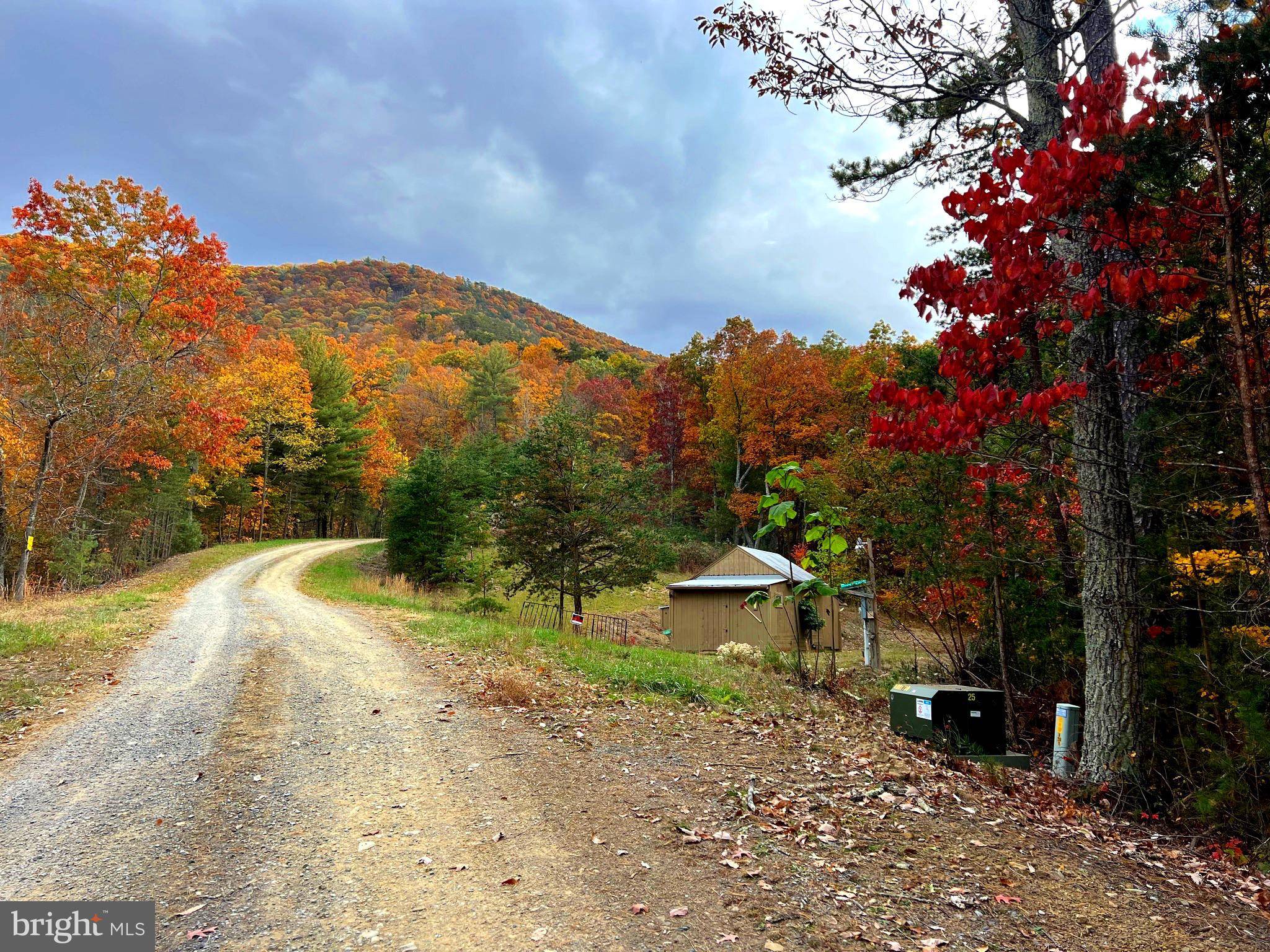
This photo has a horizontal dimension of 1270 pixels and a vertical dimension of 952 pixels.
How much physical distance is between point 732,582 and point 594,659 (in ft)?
44.6

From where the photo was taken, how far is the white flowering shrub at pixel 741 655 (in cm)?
1373

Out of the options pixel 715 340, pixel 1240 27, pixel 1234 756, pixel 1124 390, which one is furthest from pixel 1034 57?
pixel 715 340

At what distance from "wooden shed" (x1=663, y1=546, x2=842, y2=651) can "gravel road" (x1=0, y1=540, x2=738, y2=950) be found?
54.3ft

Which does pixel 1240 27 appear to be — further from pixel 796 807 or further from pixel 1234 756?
pixel 796 807

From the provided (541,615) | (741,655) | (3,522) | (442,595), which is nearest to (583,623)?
(541,615)

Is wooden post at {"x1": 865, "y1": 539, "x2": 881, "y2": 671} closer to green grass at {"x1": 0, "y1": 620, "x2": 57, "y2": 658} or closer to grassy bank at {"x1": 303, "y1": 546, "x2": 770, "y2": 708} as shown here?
grassy bank at {"x1": 303, "y1": 546, "x2": 770, "y2": 708}

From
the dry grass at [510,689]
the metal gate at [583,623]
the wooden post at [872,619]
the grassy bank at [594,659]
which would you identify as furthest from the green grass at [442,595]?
the dry grass at [510,689]

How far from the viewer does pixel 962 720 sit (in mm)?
6148

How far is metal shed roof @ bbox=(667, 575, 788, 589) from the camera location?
22.9 metres

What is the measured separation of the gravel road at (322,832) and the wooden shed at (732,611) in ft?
54.3

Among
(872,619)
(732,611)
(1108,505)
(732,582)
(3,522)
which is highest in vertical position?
(3,522)

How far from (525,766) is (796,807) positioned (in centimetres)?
220

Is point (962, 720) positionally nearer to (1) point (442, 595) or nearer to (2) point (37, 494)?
(2) point (37, 494)

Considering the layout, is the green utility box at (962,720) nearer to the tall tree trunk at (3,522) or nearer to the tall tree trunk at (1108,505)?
the tall tree trunk at (1108,505)
